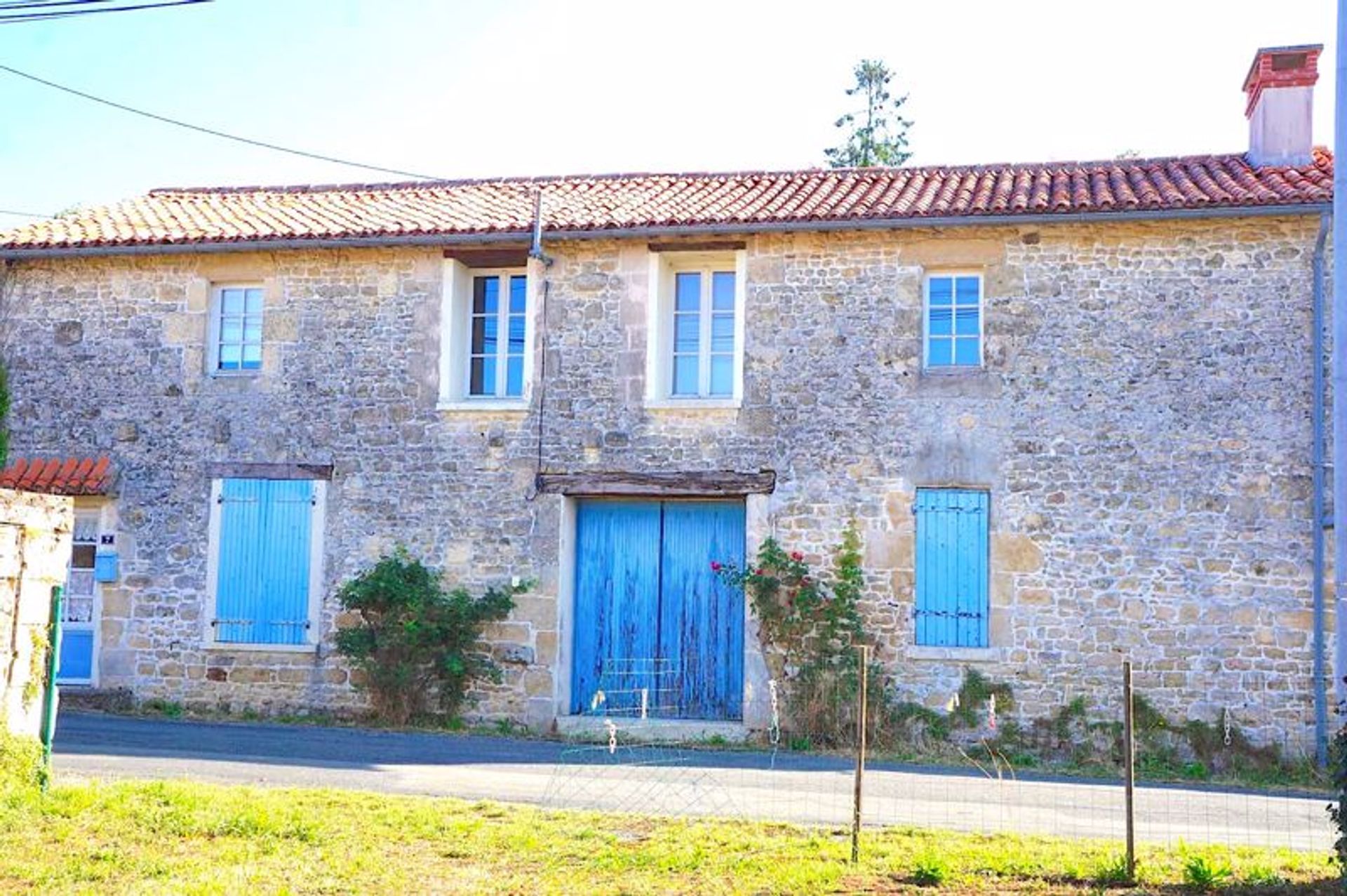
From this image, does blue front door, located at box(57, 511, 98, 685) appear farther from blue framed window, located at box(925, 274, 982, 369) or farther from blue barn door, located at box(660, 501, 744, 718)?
blue framed window, located at box(925, 274, 982, 369)

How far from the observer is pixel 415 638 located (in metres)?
13.6

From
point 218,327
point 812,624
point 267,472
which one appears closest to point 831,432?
point 812,624

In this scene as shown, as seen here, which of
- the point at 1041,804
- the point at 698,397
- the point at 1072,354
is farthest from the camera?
the point at 698,397

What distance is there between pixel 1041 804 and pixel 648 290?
20.8 feet

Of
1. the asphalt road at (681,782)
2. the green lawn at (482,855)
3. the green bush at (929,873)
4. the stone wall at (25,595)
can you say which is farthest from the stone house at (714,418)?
the green bush at (929,873)

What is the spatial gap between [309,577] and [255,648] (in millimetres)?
869

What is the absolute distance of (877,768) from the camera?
38.5 ft

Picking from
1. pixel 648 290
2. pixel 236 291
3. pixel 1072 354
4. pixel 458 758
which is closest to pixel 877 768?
pixel 458 758

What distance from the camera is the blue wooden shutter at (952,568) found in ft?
42.8

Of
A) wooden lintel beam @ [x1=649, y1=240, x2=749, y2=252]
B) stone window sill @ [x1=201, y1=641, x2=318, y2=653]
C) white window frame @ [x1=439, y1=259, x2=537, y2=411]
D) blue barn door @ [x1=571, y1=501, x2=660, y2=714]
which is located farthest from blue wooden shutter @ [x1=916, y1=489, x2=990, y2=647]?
stone window sill @ [x1=201, y1=641, x2=318, y2=653]

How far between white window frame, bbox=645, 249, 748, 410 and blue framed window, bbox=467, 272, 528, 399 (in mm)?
1340

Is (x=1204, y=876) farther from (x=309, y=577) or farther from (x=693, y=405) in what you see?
(x=309, y=577)

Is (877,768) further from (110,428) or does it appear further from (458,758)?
(110,428)

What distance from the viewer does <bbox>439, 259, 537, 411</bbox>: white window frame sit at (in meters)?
14.2
